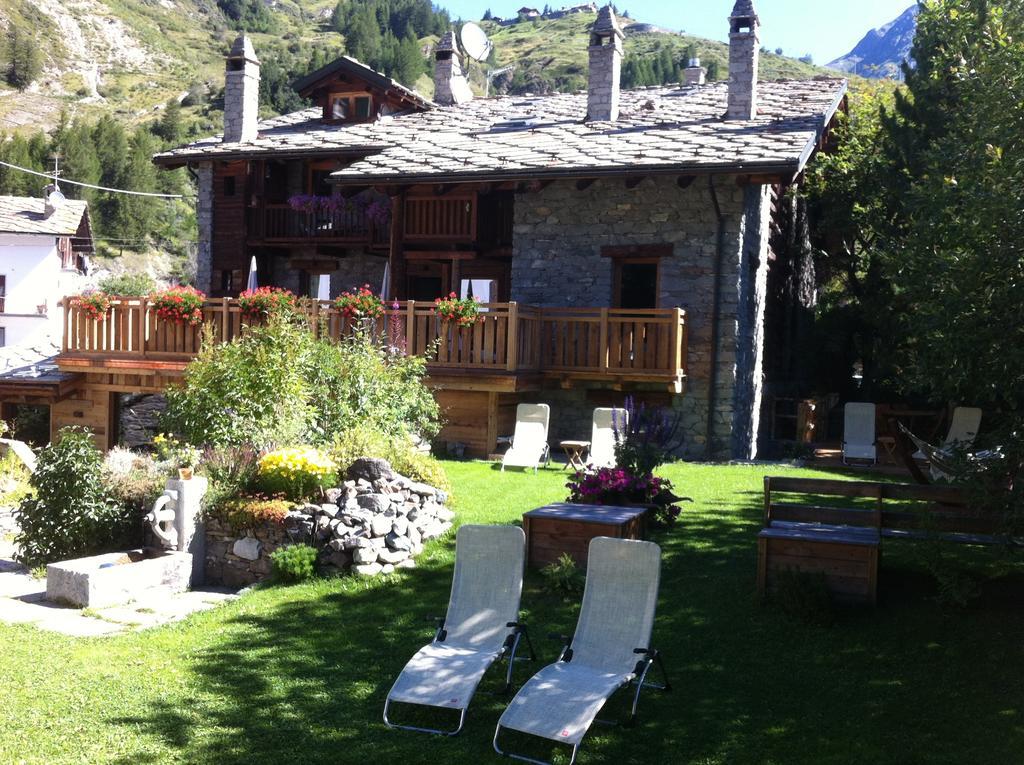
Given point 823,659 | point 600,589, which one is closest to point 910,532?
point 823,659

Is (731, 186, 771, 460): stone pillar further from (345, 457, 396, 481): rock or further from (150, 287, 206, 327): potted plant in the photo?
(150, 287, 206, 327): potted plant

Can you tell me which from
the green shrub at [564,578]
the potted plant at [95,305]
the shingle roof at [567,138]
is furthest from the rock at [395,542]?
the potted plant at [95,305]

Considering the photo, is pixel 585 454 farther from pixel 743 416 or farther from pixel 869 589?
pixel 869 589

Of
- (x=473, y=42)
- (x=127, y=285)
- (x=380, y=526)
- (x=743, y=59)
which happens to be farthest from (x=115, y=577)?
(x=127, y=285)

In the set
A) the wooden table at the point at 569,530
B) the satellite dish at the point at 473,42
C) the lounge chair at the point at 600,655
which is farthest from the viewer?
the satellite dish at the point at 473,42

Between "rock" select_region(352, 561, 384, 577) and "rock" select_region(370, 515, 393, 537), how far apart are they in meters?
0.27

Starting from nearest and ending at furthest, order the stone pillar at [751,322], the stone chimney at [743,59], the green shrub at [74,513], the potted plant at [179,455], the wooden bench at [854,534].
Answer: the wooden bench at [854,534] < the green shrub at [74,513] < the potted plant at [179,455] < the stone pillar at [751,322] < the stone chimney at [743,59]

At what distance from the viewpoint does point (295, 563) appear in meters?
8.06

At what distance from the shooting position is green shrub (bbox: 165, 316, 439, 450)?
10.2 meters

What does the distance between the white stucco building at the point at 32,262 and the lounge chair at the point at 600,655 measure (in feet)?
137

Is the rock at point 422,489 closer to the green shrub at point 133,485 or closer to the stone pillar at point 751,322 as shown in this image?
the green shrub at point 133,485

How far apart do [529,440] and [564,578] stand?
5.71 metres

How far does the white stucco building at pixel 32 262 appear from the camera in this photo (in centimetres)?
4306

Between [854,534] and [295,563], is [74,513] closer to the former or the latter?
[295,563]
